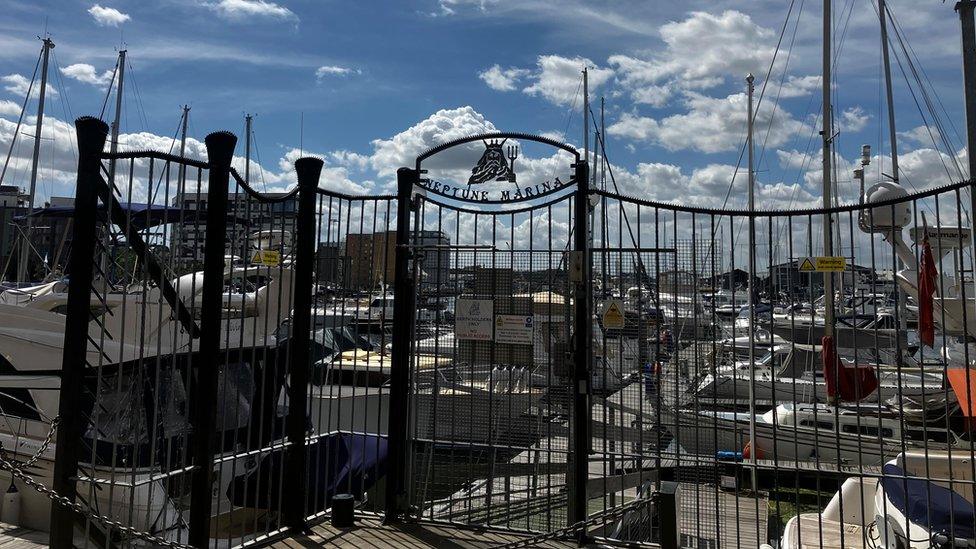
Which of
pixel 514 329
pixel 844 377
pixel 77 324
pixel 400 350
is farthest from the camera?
pixel 844 377

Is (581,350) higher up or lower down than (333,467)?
higher up

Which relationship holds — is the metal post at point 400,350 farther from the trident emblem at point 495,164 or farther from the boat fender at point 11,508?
the boat fender at point 11,508

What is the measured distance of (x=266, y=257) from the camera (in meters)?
4.87

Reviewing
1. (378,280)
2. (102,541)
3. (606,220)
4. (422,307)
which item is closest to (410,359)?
(422,307)

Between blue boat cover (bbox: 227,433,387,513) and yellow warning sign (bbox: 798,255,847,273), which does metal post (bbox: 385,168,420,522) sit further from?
yellow warning sign (bbox: 798,255,847,273)

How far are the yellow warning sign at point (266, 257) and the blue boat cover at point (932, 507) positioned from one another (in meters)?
4.53

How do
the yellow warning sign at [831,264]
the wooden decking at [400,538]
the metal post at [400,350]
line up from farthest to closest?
the metal post at [400,350] < the wooden decking at [400,538] < the yellow warning sign at [831,264]

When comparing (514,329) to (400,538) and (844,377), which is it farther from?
(844,377)

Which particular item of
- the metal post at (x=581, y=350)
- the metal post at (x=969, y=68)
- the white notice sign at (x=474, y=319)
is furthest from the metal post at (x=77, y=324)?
the metal post at (x=969, y=68)

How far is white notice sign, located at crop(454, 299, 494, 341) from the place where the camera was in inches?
209

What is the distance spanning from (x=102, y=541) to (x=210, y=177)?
11.6 ft

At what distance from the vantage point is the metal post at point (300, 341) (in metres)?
5.21

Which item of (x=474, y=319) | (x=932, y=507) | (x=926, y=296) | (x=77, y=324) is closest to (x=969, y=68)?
(x=926, y=296)

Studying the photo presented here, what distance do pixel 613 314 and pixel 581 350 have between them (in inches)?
14.4
